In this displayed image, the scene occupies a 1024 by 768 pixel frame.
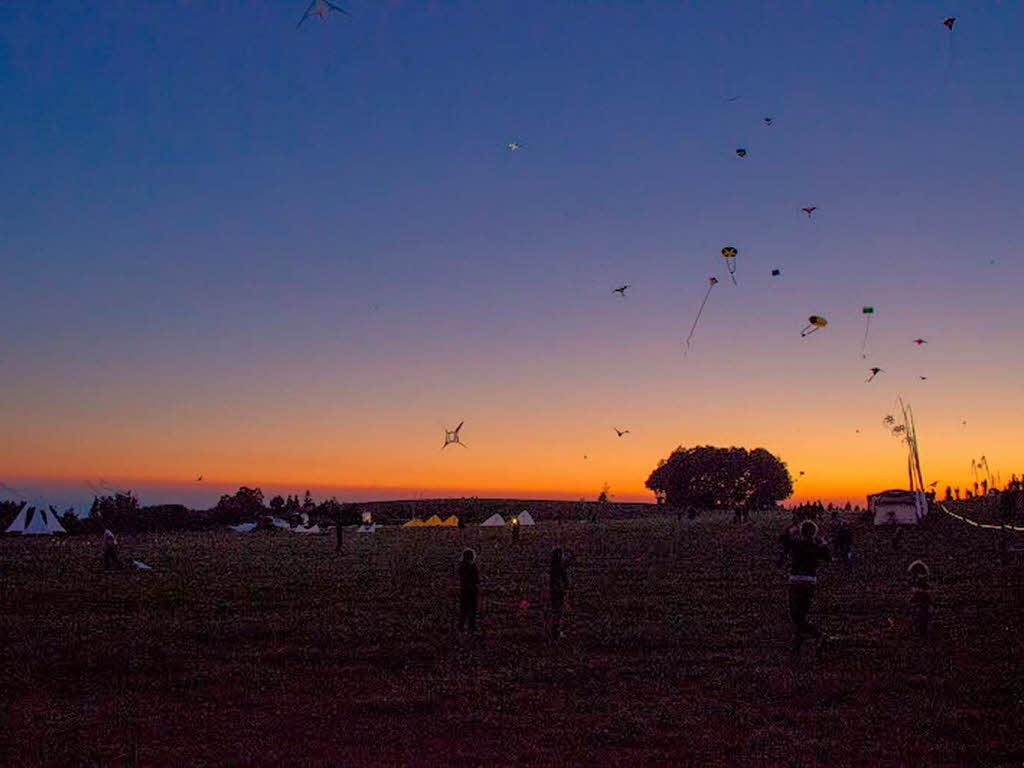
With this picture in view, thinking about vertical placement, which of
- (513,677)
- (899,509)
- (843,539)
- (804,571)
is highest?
(899,509)

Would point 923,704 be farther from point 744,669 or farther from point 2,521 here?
point 2,521

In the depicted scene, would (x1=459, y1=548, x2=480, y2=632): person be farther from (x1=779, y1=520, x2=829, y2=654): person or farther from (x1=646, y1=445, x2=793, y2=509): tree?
(x1=646, y1=445, x2=793, y2=509): tree

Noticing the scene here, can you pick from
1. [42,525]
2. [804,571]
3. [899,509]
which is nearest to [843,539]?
[804,571]

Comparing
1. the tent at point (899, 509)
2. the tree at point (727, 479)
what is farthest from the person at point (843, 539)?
the tree at point (727, 479)

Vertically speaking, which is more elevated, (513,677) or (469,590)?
(469,590)

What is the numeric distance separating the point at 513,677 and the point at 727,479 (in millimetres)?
117057

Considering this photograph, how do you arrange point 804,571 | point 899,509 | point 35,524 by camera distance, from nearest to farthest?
point 804,571 < point 899,509 < point 35,524

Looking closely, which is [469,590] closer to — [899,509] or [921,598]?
[921,598]

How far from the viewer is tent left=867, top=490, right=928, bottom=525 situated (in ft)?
169

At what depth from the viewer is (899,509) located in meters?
51.9

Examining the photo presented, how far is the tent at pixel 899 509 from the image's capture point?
51.4 metres

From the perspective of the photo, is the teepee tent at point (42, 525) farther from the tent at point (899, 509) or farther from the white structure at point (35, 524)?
the tent at point (899, 509)

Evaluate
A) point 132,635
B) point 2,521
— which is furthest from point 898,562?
point 2,521

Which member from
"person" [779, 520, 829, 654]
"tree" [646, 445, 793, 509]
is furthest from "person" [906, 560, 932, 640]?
"tree" [646, 445, 793, 509]
